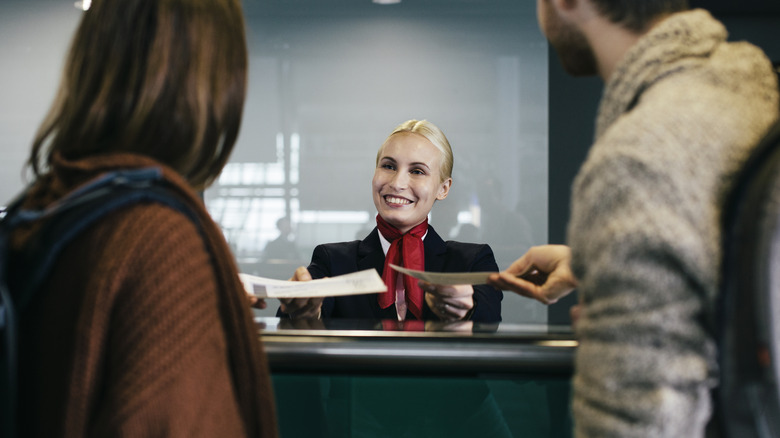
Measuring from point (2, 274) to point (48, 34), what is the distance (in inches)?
191

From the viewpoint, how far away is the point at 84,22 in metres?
0.92

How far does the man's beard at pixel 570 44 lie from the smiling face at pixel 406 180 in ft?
5.59

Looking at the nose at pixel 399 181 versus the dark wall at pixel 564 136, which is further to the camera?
the dark wall at pixel 564 136

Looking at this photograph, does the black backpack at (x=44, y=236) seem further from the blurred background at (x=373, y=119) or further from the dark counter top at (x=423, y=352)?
the blurred background at (x=373, y=119)

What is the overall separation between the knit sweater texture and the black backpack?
0.01 meters

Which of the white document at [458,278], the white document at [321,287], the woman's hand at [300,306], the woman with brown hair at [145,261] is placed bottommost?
the woman's hand at [300,306]

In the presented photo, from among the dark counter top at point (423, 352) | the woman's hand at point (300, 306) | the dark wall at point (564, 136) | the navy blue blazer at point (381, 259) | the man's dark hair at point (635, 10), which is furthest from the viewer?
the dark wall at point (564, 136)

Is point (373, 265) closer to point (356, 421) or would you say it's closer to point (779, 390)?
point (356, 421)

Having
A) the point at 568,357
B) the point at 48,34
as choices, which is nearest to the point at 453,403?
the point at 568,357

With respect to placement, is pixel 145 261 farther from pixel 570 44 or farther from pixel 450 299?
pixel 450 299

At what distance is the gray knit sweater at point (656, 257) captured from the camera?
800mm

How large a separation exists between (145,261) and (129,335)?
0.30ft

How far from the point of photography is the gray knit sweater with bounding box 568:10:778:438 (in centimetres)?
80

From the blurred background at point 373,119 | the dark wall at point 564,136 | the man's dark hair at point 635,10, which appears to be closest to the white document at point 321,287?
the man's dark hair at point 635,10
